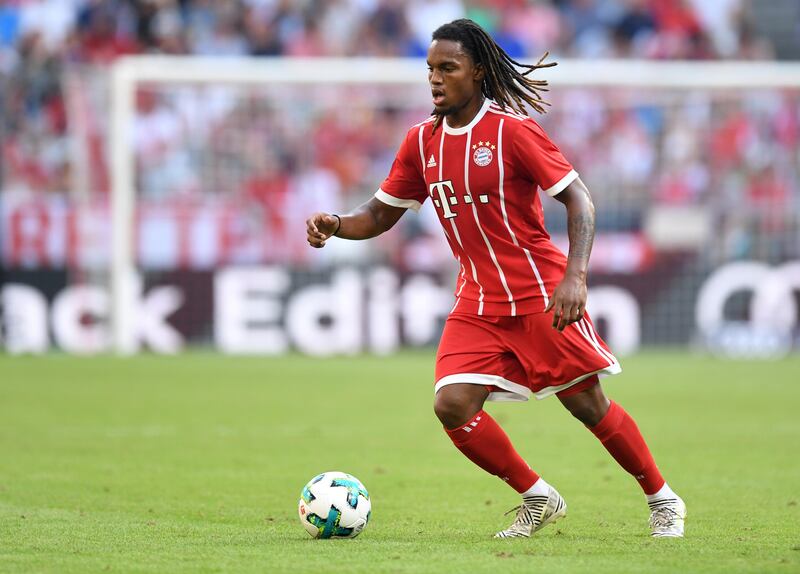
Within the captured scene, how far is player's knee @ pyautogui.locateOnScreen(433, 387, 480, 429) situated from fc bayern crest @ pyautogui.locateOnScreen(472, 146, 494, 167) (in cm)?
103

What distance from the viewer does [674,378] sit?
16.5m

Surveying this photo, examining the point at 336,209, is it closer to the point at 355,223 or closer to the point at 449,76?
the point at 355,223

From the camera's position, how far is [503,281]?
638cm

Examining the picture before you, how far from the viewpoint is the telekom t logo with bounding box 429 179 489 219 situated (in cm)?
637

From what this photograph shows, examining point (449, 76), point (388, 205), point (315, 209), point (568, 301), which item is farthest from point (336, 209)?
point (568, 301)

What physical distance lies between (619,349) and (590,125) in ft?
11.3

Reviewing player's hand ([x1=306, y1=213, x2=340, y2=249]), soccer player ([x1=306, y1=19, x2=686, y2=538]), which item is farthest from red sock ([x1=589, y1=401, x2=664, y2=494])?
player's hand ([x1=306, y1=213, x2=340, y2=249])

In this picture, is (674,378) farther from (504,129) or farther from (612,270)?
(504,129)

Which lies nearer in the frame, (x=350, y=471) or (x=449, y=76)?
(x=449, y=76)

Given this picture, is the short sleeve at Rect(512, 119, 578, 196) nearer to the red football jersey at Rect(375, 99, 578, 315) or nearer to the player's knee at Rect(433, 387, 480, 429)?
the red football jersey at Rect(375, 99, 578, 315)

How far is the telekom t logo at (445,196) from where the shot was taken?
6.37 m

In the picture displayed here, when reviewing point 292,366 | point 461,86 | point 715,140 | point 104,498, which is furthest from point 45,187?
point 461,86

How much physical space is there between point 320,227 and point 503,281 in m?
0.91

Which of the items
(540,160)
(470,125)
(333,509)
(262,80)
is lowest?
(333,509)
